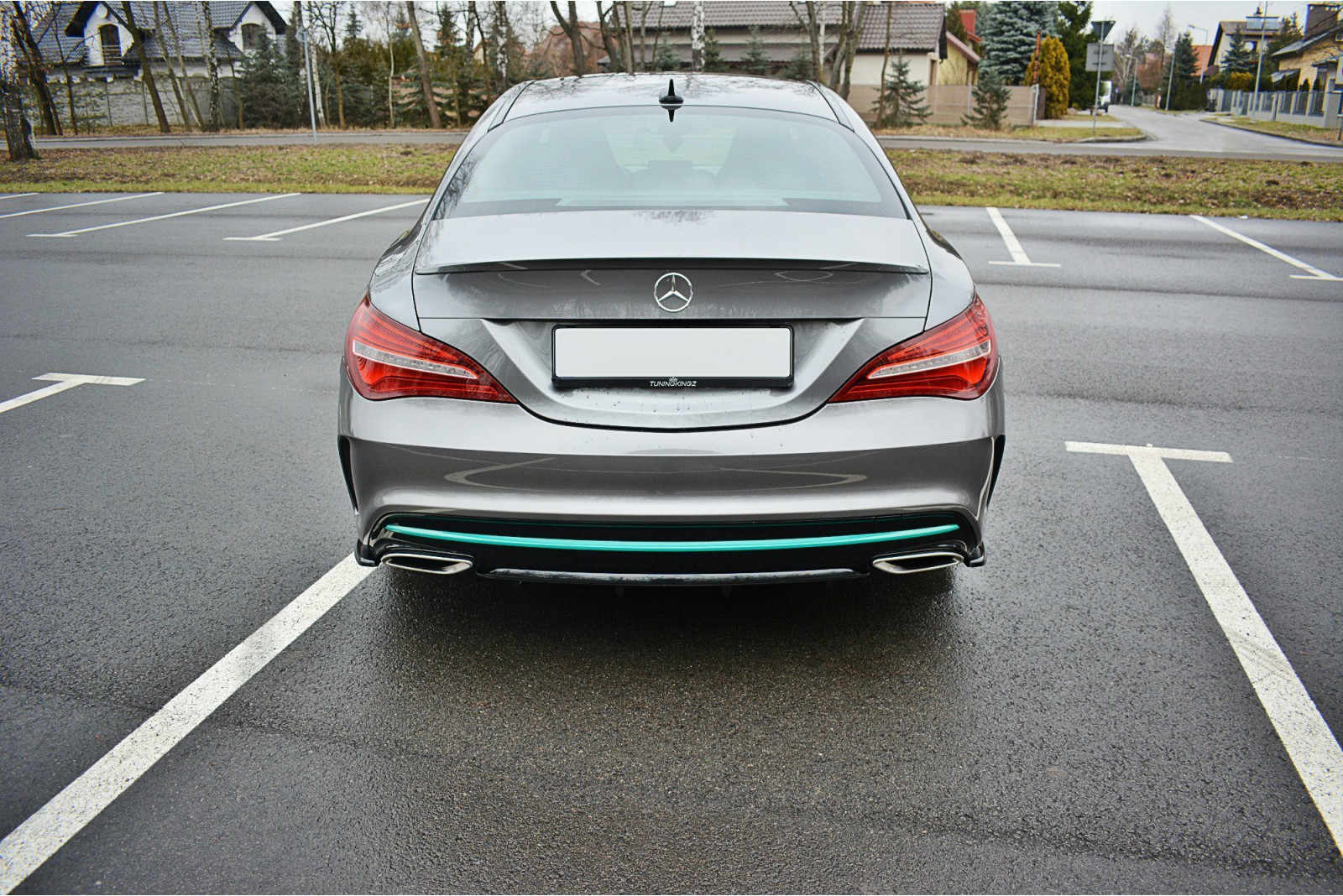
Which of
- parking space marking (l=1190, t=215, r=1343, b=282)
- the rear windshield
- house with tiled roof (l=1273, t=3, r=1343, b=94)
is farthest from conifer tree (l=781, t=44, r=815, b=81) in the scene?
the rear windshield

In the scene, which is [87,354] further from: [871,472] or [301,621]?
[871,472]

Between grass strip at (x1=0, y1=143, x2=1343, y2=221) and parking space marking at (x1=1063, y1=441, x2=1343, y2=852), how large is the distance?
11326 mm

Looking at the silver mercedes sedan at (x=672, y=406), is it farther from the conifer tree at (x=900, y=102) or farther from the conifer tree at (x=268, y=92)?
the conifer tree at (x=268, y=92)

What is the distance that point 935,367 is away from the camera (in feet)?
8.79

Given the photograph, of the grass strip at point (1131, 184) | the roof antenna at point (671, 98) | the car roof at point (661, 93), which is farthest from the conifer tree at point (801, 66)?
Result: the roof antenna at point (671, 98)

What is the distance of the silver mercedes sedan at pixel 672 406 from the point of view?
2.58 metres

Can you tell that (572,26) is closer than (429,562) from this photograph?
No

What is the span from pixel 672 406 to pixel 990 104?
145 feet

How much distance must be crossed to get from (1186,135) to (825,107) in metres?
40.5

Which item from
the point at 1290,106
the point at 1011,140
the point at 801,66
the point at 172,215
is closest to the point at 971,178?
the point at 172,215

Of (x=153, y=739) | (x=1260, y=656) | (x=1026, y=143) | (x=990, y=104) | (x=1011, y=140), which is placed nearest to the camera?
(x=153, y=739)

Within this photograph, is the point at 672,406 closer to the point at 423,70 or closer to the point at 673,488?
the point at 673,488

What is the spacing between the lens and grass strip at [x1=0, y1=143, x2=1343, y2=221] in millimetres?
15211

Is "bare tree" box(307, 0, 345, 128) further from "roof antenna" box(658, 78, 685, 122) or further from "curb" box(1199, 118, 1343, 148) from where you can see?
"roof antenna" box(658, 78, 685, 122)
